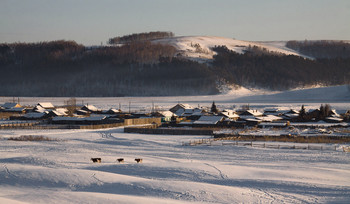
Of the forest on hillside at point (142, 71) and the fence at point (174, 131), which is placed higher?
the forest on hillside at point (142, 71)

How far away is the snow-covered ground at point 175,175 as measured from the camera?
16.0 metres

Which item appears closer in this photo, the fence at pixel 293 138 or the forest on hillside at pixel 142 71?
the fence at pixel 293 138

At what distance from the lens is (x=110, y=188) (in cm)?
1717

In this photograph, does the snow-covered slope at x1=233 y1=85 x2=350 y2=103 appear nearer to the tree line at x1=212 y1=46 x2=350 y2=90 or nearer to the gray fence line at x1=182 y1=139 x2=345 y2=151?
the tree line at x1=212 y1=46 x2=350 y2=90

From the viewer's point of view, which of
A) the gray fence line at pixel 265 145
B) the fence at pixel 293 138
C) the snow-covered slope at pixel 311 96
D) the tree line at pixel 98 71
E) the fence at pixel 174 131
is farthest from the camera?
the tree line at pixel 98 71

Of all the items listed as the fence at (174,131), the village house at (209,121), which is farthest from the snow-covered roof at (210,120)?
the fence at (174,131)

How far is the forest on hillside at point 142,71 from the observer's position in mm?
136625

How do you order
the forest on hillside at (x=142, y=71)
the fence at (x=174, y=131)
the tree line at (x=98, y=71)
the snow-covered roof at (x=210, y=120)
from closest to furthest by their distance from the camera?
the fence at (x=174, y=131) < the snow-covered roof at (x=210, y=120) < the tree line at (x=98, y=71) < the forest on hillside at (x=142, y=71)

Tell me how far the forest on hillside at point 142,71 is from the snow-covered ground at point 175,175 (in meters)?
101

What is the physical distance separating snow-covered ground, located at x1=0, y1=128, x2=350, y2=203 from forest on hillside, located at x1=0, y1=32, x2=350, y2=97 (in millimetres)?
101300

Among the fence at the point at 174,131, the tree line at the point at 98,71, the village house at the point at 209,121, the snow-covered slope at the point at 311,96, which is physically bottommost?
the fence at the point at 174,131

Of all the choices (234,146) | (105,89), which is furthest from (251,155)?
(105,89)

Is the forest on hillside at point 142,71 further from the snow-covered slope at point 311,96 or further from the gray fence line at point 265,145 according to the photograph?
the gray fence line at point 265,145

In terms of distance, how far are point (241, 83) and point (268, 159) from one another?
124 m
